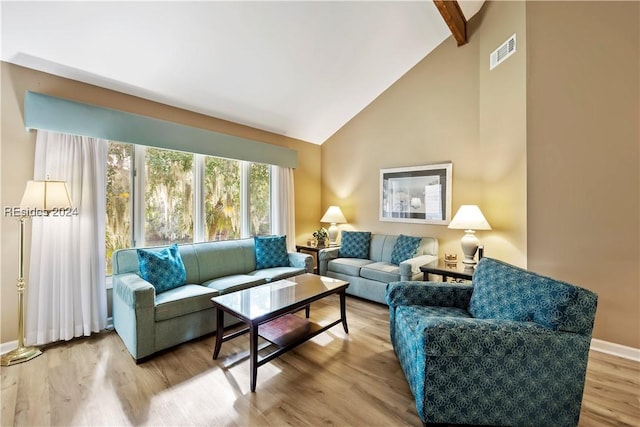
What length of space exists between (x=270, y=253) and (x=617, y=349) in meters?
3.60

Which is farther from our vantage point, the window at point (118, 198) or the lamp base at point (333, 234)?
the lamp base at point (333, 234)

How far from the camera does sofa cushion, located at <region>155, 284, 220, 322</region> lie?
2.32 metres

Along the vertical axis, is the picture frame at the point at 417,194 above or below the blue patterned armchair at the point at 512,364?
above

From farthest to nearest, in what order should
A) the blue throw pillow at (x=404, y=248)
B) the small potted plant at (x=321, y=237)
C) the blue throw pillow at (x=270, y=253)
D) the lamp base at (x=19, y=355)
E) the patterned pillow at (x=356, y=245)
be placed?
the small potted plant at (x=321, y=237) < the patterned pillow at (x=356, y=245) < the blue throw pillow at (x=404, y=248) < the blue throw pillow at (x=270, y=253) < the lamp base at (x=19, y=355)

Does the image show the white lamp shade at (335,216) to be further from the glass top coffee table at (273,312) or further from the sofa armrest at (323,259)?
the glass top coffee table at (273,312)

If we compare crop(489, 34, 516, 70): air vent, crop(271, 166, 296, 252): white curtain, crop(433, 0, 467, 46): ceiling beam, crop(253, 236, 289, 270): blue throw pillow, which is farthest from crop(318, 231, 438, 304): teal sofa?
crop(433, 0, 467, 46): ceiling beam

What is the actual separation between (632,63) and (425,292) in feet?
8.36

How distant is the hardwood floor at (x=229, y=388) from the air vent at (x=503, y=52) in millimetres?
3067

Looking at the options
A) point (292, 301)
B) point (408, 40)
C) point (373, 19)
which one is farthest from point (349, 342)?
point (408, 40)

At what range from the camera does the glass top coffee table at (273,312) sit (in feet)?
6.41

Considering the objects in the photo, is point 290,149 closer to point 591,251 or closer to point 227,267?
point 227,267

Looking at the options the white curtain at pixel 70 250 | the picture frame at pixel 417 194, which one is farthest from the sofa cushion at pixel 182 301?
the picture frame at pixel 417 194

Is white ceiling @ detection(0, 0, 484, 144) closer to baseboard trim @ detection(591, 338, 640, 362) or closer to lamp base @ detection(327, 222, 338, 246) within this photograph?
lamp base @ detection(327, 222, 338, 246)

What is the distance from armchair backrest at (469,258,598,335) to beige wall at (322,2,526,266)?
3.81ft
